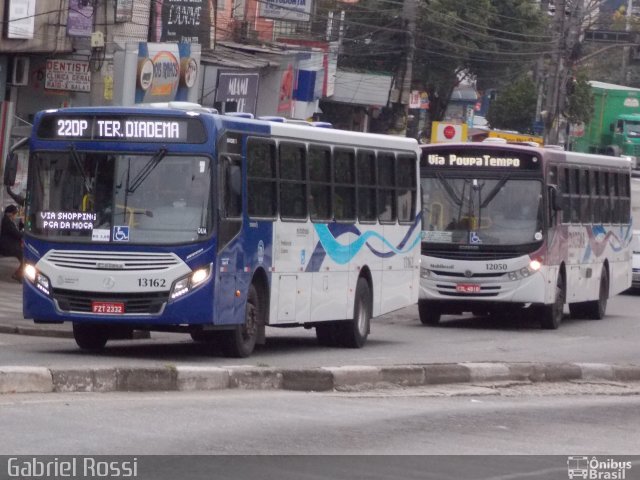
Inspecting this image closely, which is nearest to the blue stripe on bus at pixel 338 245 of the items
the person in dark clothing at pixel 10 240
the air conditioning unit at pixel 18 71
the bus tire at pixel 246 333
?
the bus tire at pixel 246 333

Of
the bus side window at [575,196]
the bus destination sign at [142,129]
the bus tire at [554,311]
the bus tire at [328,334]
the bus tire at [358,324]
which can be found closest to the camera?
the bus destination sign at [142,129]

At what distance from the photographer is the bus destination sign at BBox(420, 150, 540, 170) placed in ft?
74.4

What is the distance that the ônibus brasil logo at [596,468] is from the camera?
8.84m

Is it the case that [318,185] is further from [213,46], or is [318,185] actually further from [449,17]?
[449,17]

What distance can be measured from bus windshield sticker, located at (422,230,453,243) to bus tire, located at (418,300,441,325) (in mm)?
1196

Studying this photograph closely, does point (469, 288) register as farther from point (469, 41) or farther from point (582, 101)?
point (582, 101)

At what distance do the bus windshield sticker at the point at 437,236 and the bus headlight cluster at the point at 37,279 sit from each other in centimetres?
967

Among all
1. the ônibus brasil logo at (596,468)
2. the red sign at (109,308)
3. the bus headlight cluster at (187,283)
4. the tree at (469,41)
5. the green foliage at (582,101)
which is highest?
the tree at (469,41)

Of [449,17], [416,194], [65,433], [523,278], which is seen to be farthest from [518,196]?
[449,17]

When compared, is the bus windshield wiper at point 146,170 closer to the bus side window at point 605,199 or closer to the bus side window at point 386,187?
the bus side window at point 386,187

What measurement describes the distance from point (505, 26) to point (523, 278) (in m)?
38.0

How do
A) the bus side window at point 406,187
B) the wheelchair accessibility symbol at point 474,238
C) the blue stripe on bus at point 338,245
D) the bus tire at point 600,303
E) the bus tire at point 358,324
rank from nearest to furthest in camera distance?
the blue stripe on bus at point 338,245
the bus tire at point 358,324
the bus side window at point 406,187
the wheelchair accessibility symbol at point 474,238
the bus tire at point 600,303

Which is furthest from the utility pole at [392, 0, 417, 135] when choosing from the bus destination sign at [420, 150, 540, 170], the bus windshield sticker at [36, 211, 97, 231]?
the bus windshield sticker at [36, 211, 97, 231]

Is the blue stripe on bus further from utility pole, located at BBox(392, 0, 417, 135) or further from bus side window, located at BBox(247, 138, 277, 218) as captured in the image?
utility pole, located at BBox(392, 0, 417, 135)
